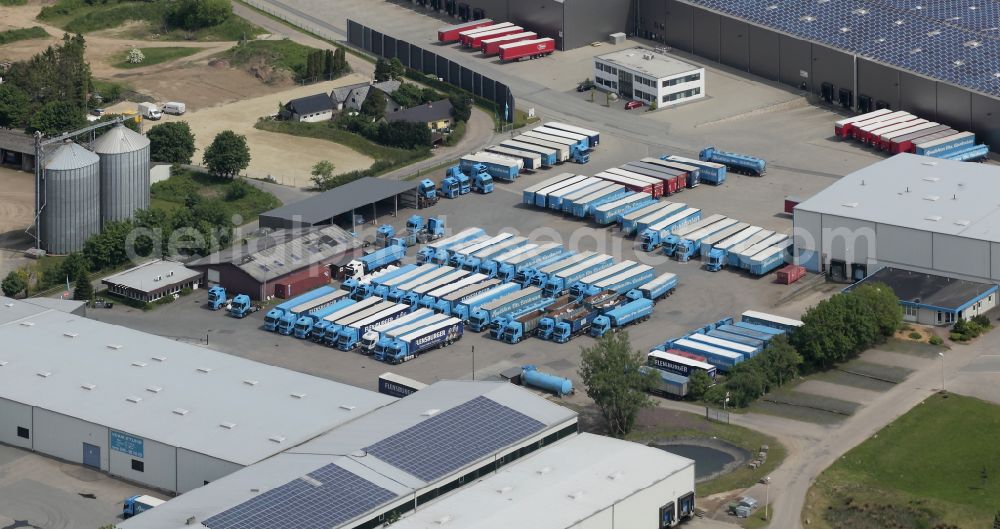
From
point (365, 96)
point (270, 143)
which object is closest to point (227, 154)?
point (270, 143)

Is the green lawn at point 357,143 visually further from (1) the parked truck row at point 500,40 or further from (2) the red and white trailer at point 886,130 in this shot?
(2) the red and white trailer at point 886,130

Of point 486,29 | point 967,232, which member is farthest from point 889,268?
point 486,29

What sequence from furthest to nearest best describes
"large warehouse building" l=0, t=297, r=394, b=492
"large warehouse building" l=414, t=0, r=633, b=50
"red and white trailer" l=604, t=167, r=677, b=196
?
"large warehouse building" l=414, t=0, r=633, b=50, "red and white trailer" l=604, t=167, r=677, b=196, "large warehouse building" l=0, t=297, r=394, b=492

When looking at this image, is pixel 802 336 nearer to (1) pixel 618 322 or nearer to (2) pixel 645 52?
(1) pixel 618 322

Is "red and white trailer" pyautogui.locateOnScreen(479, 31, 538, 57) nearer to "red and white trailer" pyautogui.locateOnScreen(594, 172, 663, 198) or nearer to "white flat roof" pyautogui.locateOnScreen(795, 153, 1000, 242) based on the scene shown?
"red and white trailer" pyautogui.locateOnScreen(594, 172, 663, 198)

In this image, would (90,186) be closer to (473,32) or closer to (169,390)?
(169,390)

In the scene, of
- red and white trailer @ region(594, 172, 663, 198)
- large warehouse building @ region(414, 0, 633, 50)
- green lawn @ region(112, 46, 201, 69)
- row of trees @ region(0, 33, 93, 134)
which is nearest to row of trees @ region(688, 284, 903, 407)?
red and white trailer @ region(594, 172, 663, 198)
